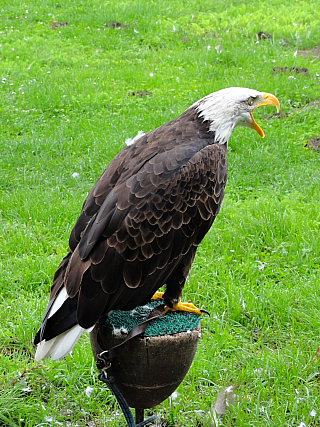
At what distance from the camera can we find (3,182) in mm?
6039

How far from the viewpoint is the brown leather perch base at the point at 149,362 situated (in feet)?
8.68

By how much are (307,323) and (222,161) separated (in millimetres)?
1680

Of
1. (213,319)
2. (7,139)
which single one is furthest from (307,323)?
(7,139)

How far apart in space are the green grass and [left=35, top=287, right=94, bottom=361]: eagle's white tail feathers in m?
0.82

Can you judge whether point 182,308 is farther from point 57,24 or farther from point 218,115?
point 57,24

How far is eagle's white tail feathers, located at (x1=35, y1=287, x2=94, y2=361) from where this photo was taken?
2.60m

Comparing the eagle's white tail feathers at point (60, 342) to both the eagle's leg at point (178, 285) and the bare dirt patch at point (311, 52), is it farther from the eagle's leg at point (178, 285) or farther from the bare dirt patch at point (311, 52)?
the bare dirt patch at point (311, 52)

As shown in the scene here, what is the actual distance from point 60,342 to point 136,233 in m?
0.66

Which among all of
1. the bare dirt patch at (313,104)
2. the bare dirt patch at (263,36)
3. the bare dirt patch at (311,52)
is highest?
the bare dirt patch at (263,36)

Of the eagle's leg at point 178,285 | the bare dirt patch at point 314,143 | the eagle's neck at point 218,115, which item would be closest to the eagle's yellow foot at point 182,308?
the eagle's leg at point 178,285

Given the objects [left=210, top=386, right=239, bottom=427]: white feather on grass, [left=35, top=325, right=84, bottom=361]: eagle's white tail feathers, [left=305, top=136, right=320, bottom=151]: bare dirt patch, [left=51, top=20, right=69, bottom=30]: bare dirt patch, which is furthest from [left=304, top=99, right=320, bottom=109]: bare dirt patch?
[left=35, top=325, right=84, bottom=361]: eagle's white tail feathers

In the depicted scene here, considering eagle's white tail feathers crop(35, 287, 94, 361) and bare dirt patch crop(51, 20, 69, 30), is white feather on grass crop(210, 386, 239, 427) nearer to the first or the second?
eagle's white tail feathers crop(35, 287, 94, 361)

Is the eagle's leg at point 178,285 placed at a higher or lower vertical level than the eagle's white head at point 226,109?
lower

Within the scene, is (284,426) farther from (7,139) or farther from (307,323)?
(7,139)
